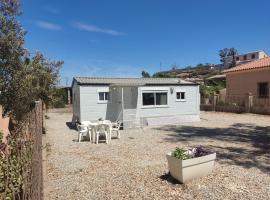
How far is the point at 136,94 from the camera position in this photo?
1738 cm

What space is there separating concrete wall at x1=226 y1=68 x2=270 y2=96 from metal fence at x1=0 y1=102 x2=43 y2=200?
23.3 meters

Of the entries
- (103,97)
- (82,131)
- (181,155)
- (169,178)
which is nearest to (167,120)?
(103,97)

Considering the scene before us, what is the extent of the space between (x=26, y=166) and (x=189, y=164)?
3.66m

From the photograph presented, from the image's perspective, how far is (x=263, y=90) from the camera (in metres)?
24.7

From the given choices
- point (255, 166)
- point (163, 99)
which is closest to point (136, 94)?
point (163, 99)

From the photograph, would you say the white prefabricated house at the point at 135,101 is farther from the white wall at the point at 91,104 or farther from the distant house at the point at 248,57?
the distant house at the point at 248,57

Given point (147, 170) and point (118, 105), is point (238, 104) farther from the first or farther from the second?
point (147, 170)

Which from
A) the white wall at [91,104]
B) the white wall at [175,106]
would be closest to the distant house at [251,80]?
the white wall at [175,106]

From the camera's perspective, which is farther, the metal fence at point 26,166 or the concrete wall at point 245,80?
the concrete wall at point 245,80

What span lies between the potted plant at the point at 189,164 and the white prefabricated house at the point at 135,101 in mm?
9793

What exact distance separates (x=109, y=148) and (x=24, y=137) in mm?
6410

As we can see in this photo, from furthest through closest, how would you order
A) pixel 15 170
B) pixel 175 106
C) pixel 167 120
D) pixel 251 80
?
pixel 251 80 → pixel 175 106 → pixel 167 120 → pixel 15 170

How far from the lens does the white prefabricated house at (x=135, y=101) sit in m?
16.7

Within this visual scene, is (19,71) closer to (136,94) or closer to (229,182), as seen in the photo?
(229,182)
